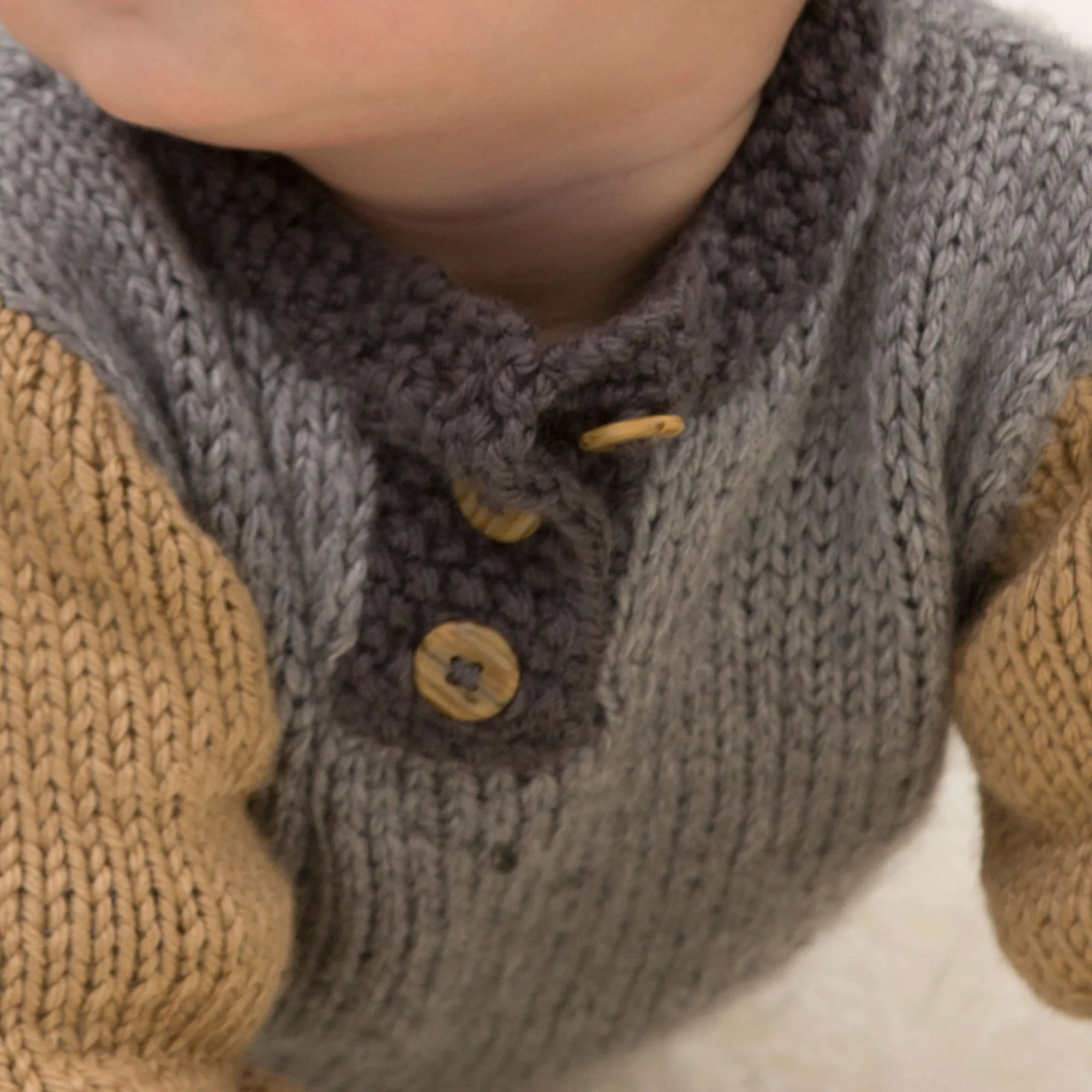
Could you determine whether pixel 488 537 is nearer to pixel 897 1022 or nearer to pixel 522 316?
pixel 522 316

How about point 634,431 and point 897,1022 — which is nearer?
point 634,431

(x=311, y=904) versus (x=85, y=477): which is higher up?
(x=85, y=477)

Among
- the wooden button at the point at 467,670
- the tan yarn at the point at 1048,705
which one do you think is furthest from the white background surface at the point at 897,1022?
the wooden button at the point at 467,670

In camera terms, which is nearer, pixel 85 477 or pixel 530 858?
pixel 85 477

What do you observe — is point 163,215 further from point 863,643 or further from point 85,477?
point 863,643

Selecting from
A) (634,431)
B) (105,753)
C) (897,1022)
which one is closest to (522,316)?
(634,431)

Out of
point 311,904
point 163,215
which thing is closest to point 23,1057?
point 311,904
